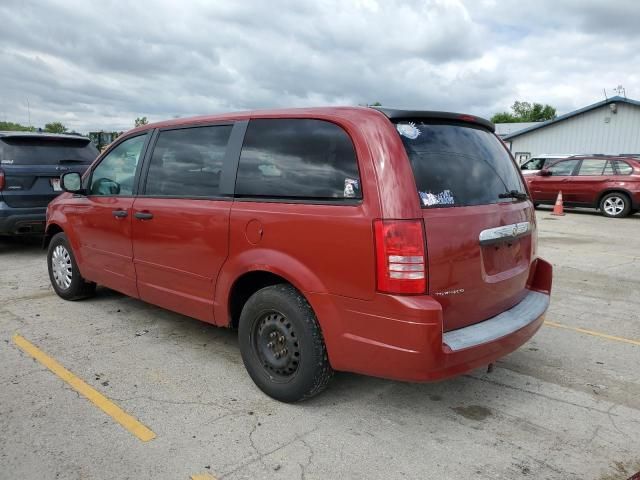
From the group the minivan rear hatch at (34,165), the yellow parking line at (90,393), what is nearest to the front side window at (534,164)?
the minivan rear hatch at (34,165)

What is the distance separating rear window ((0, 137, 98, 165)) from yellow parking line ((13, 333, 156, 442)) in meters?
4.30

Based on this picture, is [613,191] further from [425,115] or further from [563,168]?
[425,115]

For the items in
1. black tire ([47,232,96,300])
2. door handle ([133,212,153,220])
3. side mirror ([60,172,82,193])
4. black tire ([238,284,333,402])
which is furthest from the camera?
black tire ([47,232,96,300])

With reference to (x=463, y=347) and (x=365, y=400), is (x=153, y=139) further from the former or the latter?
(x=463, y=347)

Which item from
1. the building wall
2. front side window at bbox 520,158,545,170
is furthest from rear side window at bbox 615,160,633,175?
the building wall

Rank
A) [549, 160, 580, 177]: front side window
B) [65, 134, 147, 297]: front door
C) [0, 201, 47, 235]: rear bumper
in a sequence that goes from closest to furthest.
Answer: [65, 134, 147, 297]: front door → [0, 201, 47, 235]: rear bumper → [549, 160, 580, 177]: front side window

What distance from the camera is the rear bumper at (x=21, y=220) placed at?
747 cm

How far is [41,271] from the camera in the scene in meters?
6.92

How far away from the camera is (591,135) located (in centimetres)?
2952

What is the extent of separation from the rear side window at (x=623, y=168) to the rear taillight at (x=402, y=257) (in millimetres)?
14243

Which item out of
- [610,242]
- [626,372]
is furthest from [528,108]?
[626,372]

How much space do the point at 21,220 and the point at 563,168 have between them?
1423 cm

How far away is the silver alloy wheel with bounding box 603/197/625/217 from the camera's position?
14.6 m

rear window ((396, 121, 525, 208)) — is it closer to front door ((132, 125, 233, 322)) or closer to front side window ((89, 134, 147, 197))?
front door ((132, 125, 233, 322))
